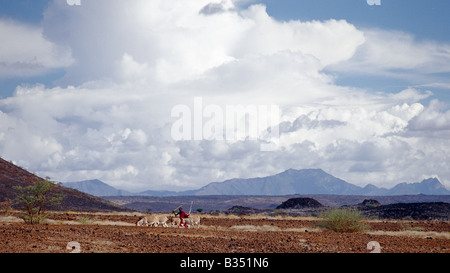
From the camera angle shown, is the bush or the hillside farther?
the hillside

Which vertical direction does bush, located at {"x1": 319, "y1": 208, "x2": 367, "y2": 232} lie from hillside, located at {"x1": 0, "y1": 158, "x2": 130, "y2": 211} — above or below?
below

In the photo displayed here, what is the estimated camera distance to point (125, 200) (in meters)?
178

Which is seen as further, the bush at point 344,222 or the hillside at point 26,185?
the hillside at point 26,185

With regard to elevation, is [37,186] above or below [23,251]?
above

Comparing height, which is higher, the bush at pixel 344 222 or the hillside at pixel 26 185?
the hillside at pixel 26 185

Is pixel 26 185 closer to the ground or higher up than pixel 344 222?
higher up

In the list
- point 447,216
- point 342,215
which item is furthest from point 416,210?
point 342,215

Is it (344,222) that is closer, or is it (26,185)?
(344,222)

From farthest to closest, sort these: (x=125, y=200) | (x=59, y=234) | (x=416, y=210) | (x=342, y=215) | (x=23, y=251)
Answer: (x=125, y=200) < (x=416, y=210) < (x=342, y=215) < (x=59, y=234) < (x=23, y=251)

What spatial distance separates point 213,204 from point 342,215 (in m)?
150
